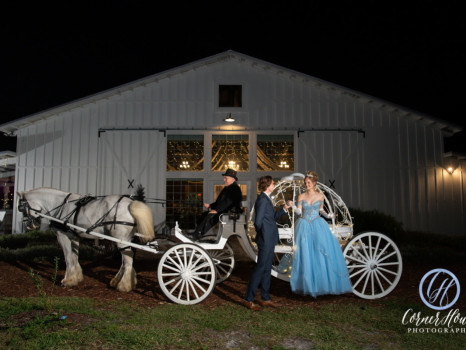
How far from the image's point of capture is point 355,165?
13.5 meters

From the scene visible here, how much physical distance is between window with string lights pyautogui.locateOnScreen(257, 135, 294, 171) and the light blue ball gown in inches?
334

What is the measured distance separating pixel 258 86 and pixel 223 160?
317cm

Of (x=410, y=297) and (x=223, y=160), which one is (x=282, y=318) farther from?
(x=223, y=160)

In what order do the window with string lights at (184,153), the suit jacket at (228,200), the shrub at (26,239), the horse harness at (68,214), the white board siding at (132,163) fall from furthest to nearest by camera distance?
1. the window with string lights at (184,153)
2. the white board siding at (132,163)
3. the shrub at (26,239)
4. the horse harness at (68,214)
5. the suit jacket at (228,200)

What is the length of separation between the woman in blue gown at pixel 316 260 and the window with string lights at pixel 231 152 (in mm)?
8393

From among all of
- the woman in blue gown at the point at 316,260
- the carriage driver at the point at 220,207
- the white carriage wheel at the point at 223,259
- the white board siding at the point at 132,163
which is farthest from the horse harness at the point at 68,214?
the white board siding at the point at 132,163

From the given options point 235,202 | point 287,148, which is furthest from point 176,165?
point 235,202

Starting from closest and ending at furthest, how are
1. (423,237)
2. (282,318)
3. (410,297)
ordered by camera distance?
(282,318) < (410,297) < (423,237)

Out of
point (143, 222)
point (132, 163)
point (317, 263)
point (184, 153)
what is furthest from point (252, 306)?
point (132, 163)

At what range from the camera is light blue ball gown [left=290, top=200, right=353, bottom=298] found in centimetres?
490

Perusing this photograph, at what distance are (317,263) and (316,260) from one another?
0.04 meters

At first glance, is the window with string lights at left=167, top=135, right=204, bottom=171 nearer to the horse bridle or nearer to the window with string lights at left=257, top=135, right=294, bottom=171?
the window with string lights at left=257, top=135, right=294, bottom=171

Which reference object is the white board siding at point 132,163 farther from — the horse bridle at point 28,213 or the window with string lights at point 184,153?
the horse bridle at point 28,213

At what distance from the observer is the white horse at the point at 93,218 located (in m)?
5.98
